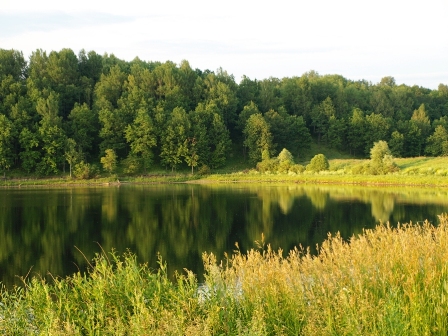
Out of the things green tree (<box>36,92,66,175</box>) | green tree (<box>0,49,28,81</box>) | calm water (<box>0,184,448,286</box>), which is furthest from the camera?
green tree (<box>0,49,28,81</box>)

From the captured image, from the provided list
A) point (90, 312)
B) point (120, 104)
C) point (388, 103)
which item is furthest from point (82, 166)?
point (388, 103)

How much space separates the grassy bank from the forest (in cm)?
6064

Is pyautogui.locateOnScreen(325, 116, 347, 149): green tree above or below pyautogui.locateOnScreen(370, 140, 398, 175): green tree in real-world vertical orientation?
above

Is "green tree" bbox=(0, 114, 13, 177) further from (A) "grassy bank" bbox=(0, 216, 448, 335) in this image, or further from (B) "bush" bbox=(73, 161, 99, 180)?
(A) "grassy bank" bbox=(0, 216, 448, 335)

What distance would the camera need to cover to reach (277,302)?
7820 millimetres

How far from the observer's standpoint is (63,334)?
6.72 meters

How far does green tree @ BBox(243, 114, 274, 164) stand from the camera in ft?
270

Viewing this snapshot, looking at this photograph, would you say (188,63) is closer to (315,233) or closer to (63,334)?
(315,233)

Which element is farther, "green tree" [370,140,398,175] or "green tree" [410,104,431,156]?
"green tree" [410,104,431,156]

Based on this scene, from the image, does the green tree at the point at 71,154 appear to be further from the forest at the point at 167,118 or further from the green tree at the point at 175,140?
the green tree at the point at 175,140

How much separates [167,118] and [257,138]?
52.7 feet

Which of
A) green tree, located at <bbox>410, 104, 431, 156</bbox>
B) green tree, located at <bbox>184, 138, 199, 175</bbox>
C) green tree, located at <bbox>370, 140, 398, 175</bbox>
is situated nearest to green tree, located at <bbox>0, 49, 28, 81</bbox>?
green tree, located at <bbox>184, 138, 199, 175</bbox>

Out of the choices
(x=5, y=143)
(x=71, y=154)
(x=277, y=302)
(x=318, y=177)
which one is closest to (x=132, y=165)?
(x=71, y=154)

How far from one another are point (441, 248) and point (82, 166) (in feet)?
206
